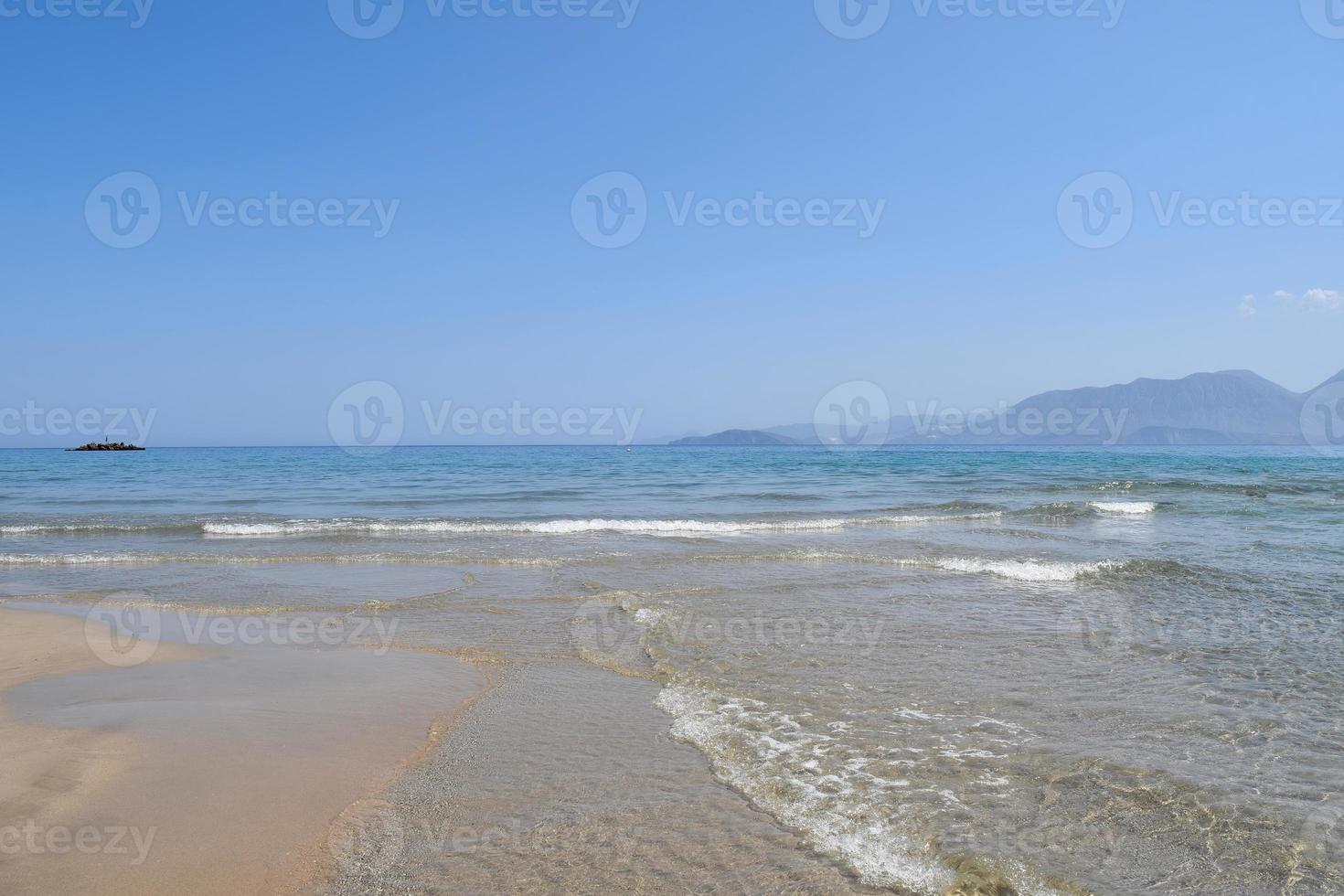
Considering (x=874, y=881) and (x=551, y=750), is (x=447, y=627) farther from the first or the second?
(x=874, y=881)

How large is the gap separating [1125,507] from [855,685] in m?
22.1

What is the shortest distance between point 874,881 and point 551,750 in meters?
2.35

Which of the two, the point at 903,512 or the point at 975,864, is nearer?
the point at 975,864

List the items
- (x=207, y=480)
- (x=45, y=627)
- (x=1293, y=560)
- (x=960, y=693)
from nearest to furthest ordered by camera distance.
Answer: (x=960, y=693)
(x=45, y=627)
(x=1293, y=560)
(x=207, y=480)

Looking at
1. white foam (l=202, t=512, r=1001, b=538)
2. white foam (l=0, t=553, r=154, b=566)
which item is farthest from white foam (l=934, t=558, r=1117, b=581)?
white foam (l=0, t=553, r=154, b=566)

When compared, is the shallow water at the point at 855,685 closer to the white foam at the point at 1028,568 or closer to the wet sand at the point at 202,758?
the white foam at the point at 1028,568

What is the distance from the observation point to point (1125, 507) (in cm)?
2375

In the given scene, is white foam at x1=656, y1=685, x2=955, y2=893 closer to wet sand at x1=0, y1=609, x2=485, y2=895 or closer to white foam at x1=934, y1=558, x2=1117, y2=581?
wet sand at x1=0, y1=609, x2=485, y2=895

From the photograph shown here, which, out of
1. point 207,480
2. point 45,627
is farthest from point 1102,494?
point 207,480

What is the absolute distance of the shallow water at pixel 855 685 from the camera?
141 inches

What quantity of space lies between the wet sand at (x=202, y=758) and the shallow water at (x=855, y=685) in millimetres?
478

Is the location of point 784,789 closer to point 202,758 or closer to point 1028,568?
point 202,758

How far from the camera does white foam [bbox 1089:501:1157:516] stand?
75.7 ft

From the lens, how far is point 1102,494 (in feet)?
95.3
